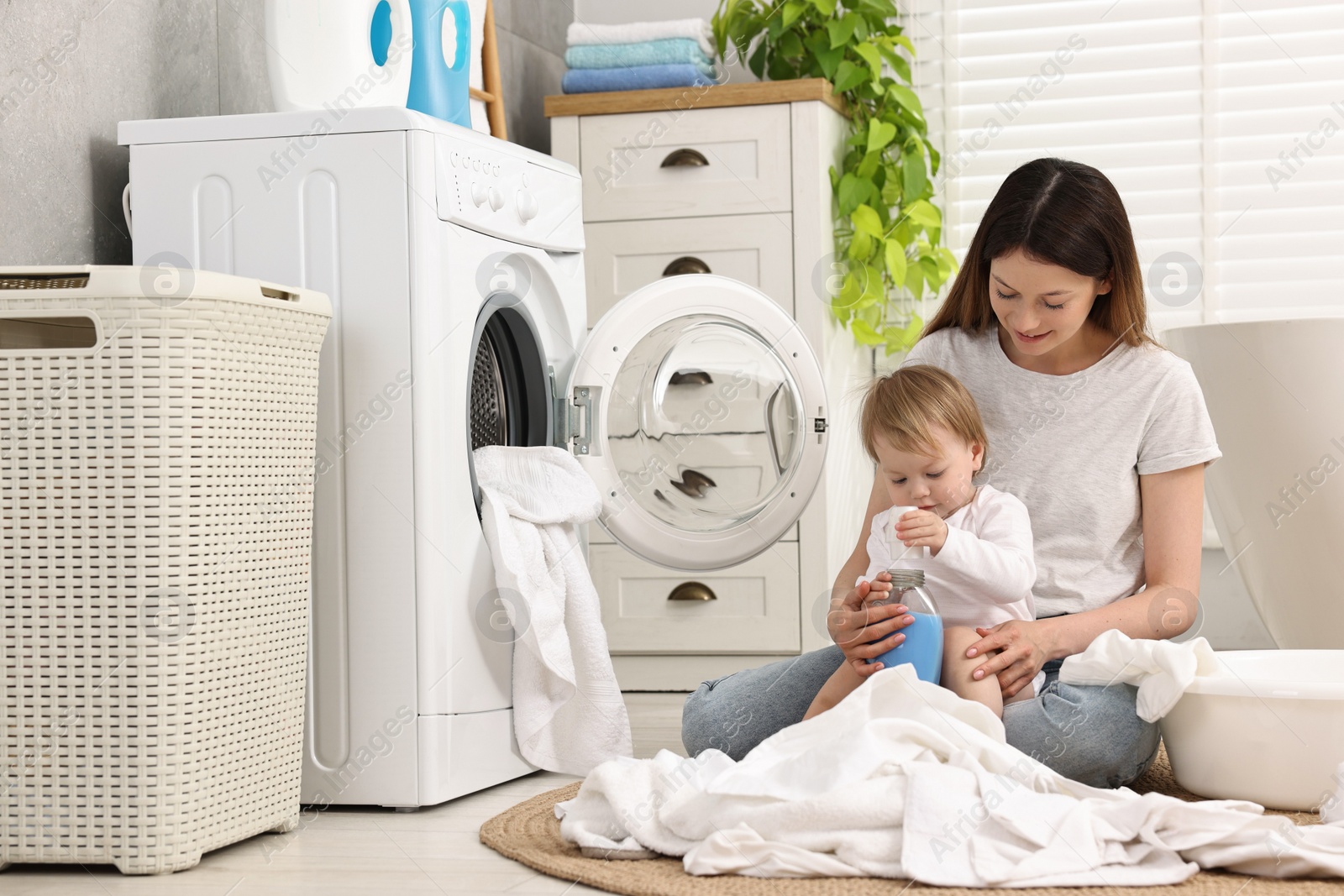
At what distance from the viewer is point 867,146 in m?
2.72

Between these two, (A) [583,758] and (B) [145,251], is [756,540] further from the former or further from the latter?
(B) [145,251]

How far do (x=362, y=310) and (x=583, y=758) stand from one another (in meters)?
0.65

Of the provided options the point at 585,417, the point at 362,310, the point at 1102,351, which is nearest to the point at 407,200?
the point at 362,310

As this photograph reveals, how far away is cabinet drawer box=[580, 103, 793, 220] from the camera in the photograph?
262cm

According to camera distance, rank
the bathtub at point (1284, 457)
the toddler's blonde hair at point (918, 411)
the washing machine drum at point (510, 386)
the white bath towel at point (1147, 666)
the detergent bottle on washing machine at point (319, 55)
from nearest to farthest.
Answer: the white bath towel at point (1147, 666), the toddler's blonde hair at point (918, 411), the detergent bottle on washing machine at point (319, 55), the washing machine drum at point (510, 386), the bathtub at point (1284, 457)

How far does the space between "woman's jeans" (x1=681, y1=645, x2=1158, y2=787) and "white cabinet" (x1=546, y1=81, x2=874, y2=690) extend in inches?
35.1

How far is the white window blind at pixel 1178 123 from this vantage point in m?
2.85

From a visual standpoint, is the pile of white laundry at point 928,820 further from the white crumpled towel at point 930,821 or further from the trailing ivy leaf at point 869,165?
the trailing ivy leaf at point 869,165

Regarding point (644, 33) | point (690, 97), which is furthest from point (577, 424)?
point (644, 33)

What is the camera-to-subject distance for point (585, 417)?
1895 millimetres

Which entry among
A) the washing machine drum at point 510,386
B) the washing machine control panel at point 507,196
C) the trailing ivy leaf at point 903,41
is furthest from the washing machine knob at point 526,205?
the trailing ivy leaf at point 903,41

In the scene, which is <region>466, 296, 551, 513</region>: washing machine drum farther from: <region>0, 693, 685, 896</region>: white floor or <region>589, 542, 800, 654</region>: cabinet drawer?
<region>589, 542, 800, 654</region>: cabinet drawer

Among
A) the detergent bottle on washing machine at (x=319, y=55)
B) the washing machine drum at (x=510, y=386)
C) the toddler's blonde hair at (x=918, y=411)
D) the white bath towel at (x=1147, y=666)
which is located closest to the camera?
the white bath towel at (x=1147, y=666)

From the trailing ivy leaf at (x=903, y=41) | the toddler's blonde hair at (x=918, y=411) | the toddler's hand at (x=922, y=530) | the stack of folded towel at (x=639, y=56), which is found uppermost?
the trailing ivy leaf at (x=903, y=41)
